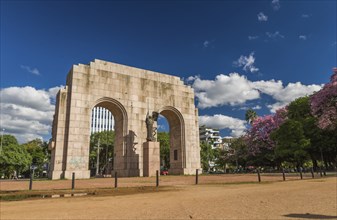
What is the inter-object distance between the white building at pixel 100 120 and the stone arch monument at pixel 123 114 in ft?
276

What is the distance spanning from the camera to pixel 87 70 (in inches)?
1009

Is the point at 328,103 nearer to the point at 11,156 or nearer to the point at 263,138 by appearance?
the point at 263,138

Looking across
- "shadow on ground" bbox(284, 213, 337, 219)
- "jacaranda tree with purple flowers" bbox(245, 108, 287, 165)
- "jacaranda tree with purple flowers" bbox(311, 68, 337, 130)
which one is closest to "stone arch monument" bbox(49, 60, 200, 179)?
"jacaranda tree with purple flowers" bbox(311, 68, 337, 130)

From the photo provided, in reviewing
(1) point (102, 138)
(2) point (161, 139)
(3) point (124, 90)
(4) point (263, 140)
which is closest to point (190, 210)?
(3) point (124, 90)

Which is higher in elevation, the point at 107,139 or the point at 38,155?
the point at 107,139

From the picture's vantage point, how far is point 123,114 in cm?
2666

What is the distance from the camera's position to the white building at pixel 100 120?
111 m

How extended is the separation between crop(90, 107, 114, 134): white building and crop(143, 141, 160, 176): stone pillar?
89.4m

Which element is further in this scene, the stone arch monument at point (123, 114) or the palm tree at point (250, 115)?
the palm tree at point (250, 115)

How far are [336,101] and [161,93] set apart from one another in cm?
1783

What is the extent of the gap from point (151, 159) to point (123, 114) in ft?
18.6

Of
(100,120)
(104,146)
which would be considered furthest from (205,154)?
(100,120)

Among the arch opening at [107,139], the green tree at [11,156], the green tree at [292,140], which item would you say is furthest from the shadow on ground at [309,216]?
the green tree at [11,156]

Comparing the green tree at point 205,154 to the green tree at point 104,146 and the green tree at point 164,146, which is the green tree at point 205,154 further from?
the green tree at point 104,146
